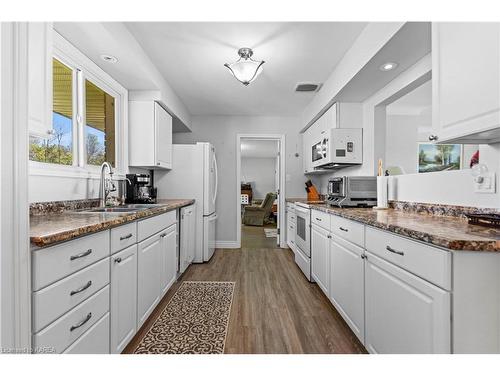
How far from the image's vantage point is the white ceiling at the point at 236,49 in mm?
2139

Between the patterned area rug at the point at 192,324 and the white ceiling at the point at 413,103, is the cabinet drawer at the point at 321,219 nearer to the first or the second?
the patterned area rug at the point at 192,324

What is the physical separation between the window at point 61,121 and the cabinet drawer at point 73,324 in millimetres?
1192

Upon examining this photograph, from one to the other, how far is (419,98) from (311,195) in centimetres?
198

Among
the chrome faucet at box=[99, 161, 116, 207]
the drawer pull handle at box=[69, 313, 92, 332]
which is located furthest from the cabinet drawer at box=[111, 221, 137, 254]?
the chrome faucet at box=[99, 161, 116, 207]

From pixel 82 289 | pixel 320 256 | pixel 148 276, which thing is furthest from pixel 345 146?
pixel 82 289

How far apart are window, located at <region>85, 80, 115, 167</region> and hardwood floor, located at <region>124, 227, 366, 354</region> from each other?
1556mm

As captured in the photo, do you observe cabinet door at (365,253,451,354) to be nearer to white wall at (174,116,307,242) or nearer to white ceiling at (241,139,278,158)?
white wall at (174,116,307,242)

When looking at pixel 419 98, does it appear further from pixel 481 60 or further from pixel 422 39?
pixel 481 60

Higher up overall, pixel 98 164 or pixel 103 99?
pixel 103 99

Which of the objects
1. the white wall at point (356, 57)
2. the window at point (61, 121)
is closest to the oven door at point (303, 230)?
the white wall at point (356, 57)

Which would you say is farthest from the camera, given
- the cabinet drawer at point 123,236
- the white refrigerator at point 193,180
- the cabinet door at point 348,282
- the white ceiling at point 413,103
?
the white refrigerator at point 193,180

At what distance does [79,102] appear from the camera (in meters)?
2.26
